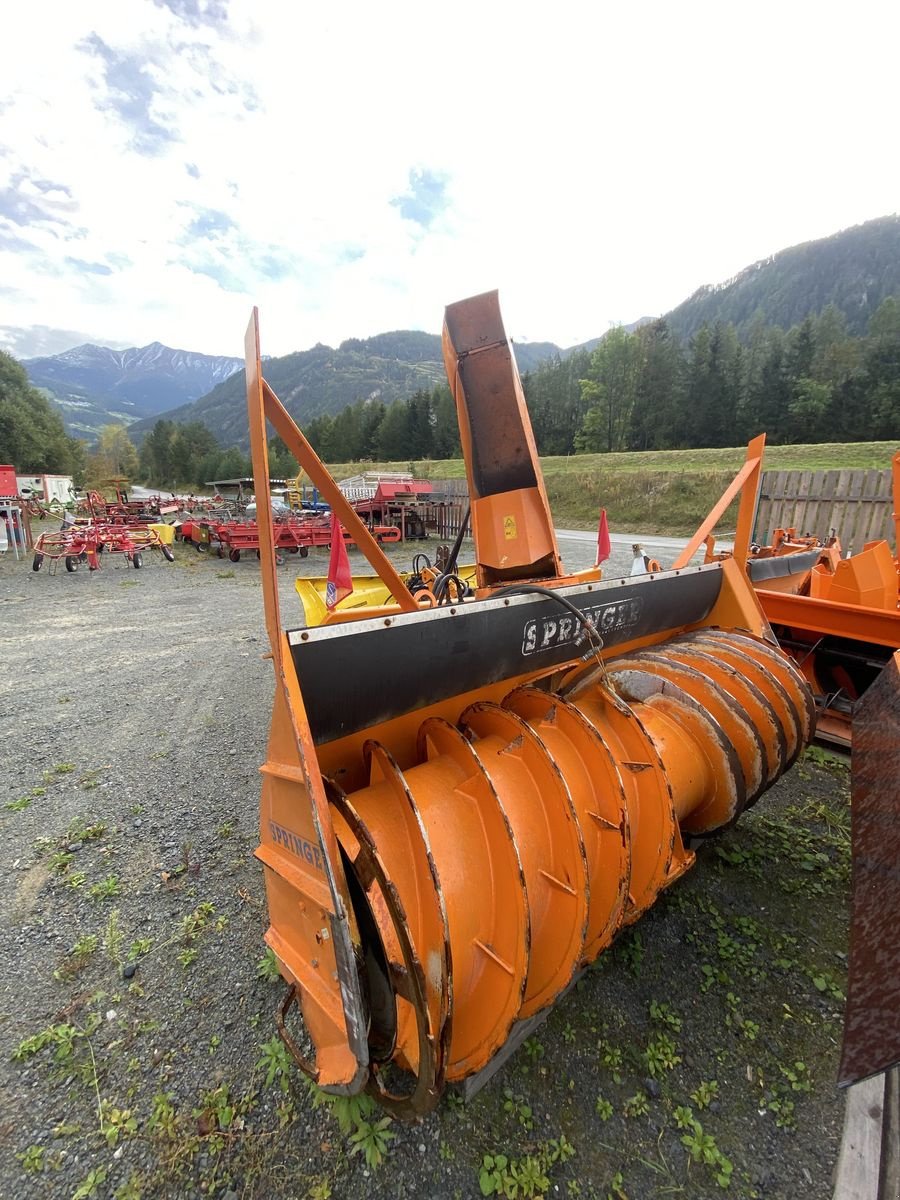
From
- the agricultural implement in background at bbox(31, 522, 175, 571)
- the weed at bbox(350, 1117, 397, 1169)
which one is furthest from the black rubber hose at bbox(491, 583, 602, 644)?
the agricultural implement in background at bbox(31, 522, 175, 571)

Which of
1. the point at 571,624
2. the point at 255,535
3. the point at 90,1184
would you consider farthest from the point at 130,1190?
the point at 255,535

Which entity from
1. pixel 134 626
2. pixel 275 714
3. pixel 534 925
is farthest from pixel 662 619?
pixel 134 626

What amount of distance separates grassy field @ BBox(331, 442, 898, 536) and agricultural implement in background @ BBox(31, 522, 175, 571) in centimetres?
1822

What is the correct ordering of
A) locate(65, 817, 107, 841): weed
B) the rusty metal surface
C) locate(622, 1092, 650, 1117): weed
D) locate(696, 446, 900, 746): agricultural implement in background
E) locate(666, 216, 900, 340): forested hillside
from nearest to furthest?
the rusty metal surface < locate(622, 1092, 650, 1117): weed < locate(65, 817, 107, 841): weed < locate(696, 446, 900, 746): agricultural implement in background < locate(666, 216, 900, 340): forested hillside

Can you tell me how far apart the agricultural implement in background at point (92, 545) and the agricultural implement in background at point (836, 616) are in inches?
598

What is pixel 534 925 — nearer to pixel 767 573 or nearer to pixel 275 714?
pixel 275 714

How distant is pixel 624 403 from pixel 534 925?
60.2m

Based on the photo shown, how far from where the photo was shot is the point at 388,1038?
1.47 m

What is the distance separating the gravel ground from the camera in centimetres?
168

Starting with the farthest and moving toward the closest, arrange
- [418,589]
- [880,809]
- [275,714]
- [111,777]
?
[418,589] < [111,777] < [275,714] < [880,809]

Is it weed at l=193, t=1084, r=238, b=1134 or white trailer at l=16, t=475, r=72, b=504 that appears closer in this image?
weed at l=193, t=1084, r=238, b=1134

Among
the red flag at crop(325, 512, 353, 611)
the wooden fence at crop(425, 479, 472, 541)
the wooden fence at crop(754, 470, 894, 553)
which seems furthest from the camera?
the wooden fence at crop(425, 479, 472, 541)

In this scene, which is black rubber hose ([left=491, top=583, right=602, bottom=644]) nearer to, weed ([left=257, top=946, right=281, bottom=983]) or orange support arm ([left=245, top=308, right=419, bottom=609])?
orange support arm ([left=245, top=308, right=419, bottom=609])

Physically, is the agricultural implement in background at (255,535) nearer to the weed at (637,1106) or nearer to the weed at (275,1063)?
the weed at (275,1063)
